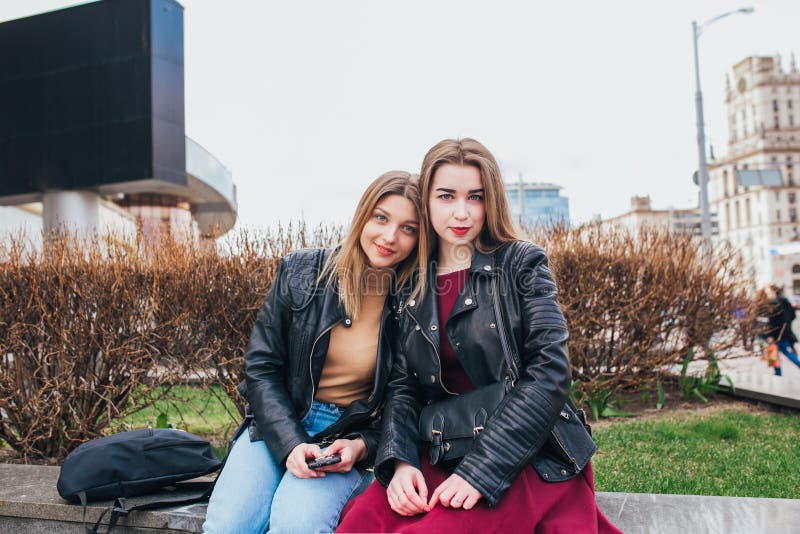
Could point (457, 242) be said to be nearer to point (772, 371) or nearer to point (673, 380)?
point (673, 380)

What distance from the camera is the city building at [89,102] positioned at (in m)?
16.5

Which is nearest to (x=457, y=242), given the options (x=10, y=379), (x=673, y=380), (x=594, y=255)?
(x=10, y=379)

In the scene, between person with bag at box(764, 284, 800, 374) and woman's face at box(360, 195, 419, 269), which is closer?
woman's face at box(360, 195, 419, 269)

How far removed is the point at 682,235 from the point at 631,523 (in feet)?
20.1

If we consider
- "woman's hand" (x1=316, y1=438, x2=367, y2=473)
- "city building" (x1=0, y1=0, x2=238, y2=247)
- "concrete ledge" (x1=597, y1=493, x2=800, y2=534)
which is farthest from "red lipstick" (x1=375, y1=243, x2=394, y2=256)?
"city building" (x1=0, y1=0, x2=238, y2=247)

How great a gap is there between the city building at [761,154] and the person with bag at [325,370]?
3872 inches

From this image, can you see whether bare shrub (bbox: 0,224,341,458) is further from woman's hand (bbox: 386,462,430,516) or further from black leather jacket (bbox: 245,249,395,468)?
woman's hand (bbox: 386,462,430,516)

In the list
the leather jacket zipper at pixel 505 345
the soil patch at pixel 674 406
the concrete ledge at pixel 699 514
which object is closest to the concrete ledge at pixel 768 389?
the soil patch at pixel 674 406

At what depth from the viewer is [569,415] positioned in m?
2.31

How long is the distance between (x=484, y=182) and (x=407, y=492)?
1.19m

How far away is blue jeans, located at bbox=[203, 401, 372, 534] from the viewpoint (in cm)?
235

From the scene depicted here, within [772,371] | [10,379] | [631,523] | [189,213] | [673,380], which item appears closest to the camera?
[631,523]

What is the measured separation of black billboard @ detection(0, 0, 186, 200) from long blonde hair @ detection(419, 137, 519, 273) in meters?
15.5

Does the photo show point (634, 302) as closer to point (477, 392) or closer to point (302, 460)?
point (477, 392)
